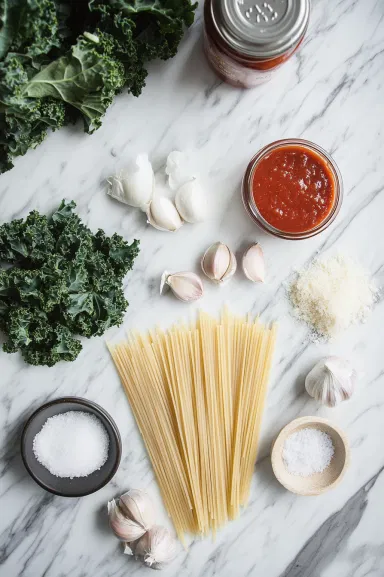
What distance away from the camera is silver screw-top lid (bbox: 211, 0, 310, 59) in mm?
1547

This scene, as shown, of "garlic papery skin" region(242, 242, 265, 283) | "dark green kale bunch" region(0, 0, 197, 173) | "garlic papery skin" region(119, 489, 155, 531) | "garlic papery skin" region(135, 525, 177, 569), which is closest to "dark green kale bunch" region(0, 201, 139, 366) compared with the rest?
"dark green kale bunch" region(0, 0, 197, 173)

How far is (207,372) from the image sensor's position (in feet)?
6.02

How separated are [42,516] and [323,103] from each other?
145 centimetres

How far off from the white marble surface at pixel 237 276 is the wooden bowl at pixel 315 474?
3.1 inches

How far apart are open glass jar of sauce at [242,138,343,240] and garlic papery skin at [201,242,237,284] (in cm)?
13

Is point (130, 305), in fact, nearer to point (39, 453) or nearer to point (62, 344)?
point (62, 344)

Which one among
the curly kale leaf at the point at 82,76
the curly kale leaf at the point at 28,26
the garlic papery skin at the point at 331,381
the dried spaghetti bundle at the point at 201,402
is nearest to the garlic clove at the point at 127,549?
the dried spaghetti bundle at the point at 201,402

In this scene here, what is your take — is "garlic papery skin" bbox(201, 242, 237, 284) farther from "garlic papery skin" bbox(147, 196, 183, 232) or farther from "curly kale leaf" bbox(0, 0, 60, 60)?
"curly kale leaf" bbox(0, 0, 60, 60)

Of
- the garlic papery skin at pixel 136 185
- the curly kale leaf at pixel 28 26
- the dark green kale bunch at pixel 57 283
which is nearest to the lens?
the curly kale leaf at pixel 28 26

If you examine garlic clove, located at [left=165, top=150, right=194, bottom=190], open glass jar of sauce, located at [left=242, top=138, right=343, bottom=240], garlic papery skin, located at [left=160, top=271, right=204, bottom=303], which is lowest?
garlic papery skin, located at [left=160, top=271, right=204, bottom=303]

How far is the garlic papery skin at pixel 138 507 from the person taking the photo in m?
1.81

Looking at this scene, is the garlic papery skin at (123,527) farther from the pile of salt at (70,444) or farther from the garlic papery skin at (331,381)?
the garlic papery skin at (331,381)

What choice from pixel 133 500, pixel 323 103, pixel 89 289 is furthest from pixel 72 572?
pixel 323 103

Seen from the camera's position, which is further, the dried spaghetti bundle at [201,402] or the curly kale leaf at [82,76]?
the dried spaghetti bundle at [201,402]
